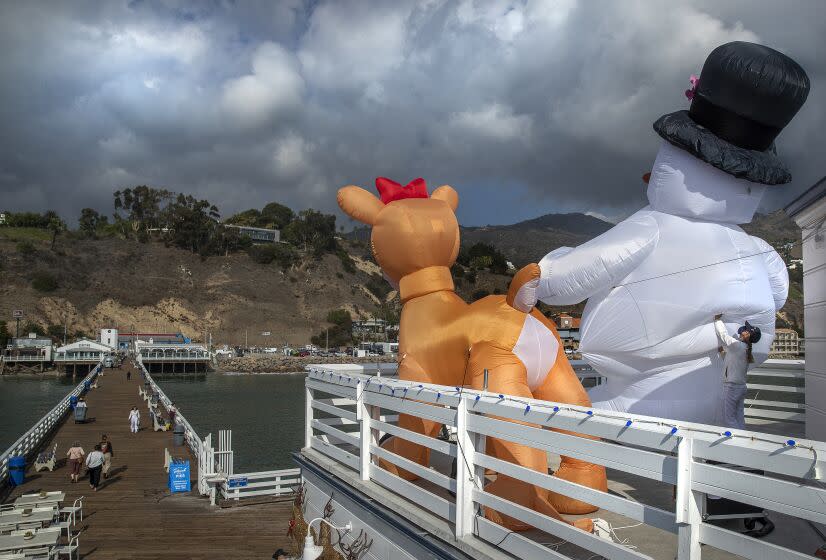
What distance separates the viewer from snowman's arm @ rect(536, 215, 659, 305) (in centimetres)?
573

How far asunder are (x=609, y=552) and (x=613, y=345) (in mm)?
3247

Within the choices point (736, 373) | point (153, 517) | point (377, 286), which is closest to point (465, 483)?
point (736, 373)

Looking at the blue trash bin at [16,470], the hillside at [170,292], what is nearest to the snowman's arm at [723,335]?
the blue trash bin at [16,470]

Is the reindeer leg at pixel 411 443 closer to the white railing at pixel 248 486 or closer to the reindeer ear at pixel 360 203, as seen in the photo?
the reindeer ear at pixel 360 203

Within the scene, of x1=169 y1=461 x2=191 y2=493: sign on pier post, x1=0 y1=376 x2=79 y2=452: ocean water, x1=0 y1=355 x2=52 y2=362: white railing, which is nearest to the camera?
x1=169 y1=461 x2=191 y2=493: sign on pier post

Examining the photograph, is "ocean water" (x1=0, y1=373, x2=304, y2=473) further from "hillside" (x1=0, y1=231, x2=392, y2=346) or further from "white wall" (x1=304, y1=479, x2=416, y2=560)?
"hillside" (x1=0, y1=231, x2=392, y2=346)

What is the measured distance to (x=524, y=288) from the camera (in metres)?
5.83

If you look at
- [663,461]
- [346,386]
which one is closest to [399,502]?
[346,386]

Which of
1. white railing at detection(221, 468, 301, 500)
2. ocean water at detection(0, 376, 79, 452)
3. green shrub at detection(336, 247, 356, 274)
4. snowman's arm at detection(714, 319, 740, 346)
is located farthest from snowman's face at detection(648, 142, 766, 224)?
green shrub at detection(336, 247, 356, 274)

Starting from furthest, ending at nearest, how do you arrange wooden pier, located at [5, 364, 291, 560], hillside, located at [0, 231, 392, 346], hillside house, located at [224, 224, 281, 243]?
hillside house, located at [224, 224, 281, 243]
hillside, located at [0, 231, 392, 346]
wooden pier, located at [5, 364, 291, 560]

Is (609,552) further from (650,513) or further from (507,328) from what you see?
(507,328)

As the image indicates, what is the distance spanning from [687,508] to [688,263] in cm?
356

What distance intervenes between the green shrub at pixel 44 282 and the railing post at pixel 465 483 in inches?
3125

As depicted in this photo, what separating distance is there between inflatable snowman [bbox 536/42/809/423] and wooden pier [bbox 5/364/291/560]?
5.70 m
